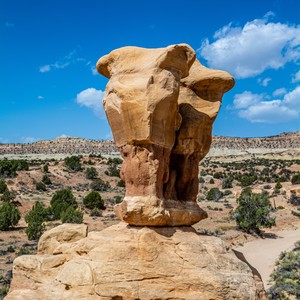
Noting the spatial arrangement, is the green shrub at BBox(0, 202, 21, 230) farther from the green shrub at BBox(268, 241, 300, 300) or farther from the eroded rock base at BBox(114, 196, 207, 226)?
the eroded rock base at BBox(114, 196, 207, 226)

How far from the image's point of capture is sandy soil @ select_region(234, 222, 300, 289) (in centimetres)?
2598

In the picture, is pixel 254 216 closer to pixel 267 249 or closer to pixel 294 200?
pixel 267 249

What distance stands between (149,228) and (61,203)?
3463cm

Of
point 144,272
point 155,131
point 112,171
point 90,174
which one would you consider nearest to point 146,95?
point 155,131

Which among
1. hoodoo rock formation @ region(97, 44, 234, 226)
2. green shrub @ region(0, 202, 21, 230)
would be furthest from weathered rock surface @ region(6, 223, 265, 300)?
green shrub @ region(0, 202, 21, 230)

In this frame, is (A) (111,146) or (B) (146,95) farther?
(A) (111,146)

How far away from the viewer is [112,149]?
131125mm

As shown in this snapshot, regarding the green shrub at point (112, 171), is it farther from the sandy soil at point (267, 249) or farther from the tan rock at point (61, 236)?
the tan rock at point (61, 236)

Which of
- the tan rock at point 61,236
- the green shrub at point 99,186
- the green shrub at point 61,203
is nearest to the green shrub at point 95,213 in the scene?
the green shrub at point 61,203

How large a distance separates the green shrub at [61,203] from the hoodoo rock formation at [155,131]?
32.1 metres

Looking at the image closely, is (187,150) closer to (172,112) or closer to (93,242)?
(172,112)

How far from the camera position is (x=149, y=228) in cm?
859

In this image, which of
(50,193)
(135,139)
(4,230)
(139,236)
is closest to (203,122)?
(135,139)

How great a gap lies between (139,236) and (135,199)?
2.61ft
